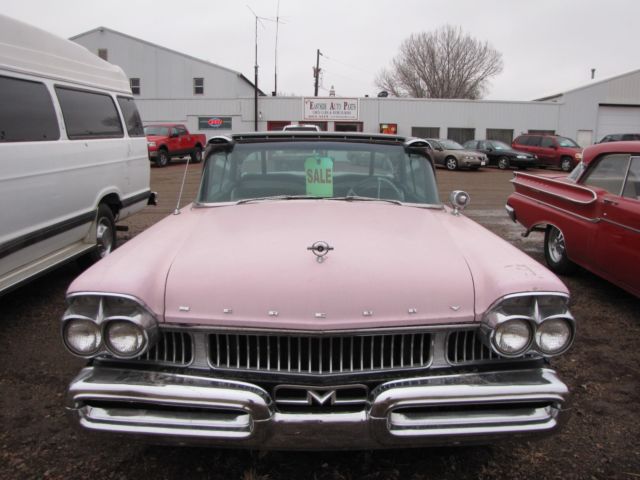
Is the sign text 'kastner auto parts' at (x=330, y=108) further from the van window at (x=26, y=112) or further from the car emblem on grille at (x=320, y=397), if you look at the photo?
the car emblem on grille at (x=320, y=397)

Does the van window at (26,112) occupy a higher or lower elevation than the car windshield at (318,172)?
higher

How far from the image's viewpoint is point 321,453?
265cm

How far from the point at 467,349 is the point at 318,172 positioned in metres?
1.69

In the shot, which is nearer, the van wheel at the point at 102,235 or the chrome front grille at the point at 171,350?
the chrome front grille at the point at 171,350

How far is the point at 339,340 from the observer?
215 cm

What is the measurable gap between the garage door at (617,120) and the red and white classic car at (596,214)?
32.9m

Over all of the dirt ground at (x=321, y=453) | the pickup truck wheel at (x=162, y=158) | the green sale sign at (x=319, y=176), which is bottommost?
the dirt ground at (x=321, y=453)

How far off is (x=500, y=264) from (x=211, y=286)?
133 cm

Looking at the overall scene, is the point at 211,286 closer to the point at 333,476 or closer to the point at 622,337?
the point at 333,476

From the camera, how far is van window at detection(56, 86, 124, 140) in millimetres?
5402

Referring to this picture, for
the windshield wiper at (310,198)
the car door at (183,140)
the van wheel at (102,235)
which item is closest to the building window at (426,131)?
the car door at (183,140)

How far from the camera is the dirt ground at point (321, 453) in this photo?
100.0 inches

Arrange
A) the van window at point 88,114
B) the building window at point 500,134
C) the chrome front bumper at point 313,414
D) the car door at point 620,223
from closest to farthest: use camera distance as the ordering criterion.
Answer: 1. the chrome front bumper at point 313,414
2. the car door at point 620,223
3. the van window at point 88,114
4. the building window at point 500,134

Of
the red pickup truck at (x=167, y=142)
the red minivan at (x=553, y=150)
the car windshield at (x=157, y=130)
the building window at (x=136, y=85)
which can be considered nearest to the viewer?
the red pickup truck at (x=167, y=142)
